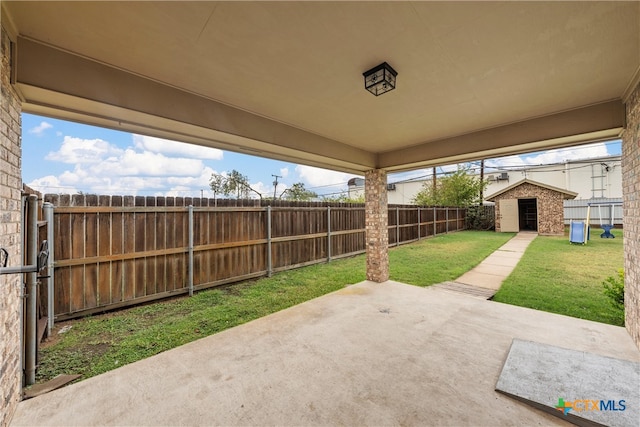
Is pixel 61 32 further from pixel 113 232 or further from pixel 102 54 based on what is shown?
pixel 113 232

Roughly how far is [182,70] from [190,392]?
270 cm

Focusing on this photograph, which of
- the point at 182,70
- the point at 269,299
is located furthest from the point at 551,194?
the point at 182,70

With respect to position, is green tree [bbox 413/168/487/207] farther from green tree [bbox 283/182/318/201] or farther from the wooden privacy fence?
the wooden privacy fence

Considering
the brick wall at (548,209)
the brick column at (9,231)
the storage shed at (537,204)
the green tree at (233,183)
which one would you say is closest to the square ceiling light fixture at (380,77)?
the brick column at (9,231)

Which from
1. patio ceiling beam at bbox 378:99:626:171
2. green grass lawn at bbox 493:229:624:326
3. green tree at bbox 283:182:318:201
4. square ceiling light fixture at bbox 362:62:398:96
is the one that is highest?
green tree at bbox 283:182:318:201

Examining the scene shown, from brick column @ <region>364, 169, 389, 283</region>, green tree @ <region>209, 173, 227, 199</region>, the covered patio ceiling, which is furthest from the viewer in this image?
green tree @ <region>209, 173, 227, 199</region>

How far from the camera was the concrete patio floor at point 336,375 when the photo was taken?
6.05 feet

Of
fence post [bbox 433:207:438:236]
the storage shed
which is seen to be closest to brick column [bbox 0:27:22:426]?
fence post [bbox 433:207:438:236]

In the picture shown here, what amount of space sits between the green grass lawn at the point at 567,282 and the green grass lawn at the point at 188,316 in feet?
4.08

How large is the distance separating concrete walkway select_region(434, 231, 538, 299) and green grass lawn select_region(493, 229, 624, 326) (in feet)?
0.54

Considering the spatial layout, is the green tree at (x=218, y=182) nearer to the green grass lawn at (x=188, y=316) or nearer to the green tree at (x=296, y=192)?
the green tree at (x=296, y=192)

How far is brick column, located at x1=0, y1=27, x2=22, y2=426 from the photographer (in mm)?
1643

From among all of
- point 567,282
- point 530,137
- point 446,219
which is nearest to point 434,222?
point 446,219

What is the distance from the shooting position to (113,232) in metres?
3.97
